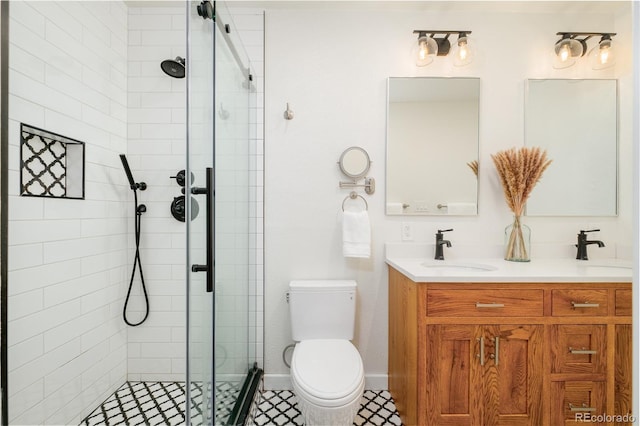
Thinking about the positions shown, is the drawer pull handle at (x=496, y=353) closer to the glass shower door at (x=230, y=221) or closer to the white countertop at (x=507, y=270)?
the white countertop at (x=507, y=270)

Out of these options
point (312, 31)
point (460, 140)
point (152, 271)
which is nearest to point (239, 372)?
point (152, 271)

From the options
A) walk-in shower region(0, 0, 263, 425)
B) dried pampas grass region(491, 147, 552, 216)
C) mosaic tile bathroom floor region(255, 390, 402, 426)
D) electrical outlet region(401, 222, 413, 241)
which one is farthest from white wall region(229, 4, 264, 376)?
dried pampas grass region(491, 147, 552, 216)

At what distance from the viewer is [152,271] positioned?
1.99 m

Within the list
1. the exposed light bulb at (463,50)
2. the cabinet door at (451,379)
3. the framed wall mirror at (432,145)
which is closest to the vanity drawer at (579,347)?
the cabinet door at (451,379)

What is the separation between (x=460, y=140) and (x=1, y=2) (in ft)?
7.42

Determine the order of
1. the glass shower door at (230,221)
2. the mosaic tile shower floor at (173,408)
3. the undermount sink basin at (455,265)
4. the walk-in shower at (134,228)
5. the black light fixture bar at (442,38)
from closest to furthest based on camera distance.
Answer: the walk-in shower at (134,228) < the glass shower door at (230,221) < the mosaic tile shower floor at (173,408) < the undermount sink basin at (455,265) < the black light fixture bar at (442,38)

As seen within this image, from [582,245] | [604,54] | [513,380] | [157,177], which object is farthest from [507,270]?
[157,177]

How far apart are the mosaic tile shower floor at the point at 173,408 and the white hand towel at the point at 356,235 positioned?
34.0 inches

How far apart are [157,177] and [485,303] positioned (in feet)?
6.49

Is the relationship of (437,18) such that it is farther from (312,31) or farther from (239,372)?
(239,372)

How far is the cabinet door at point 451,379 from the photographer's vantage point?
4.56ft

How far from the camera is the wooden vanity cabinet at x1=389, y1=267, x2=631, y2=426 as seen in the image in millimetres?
1394

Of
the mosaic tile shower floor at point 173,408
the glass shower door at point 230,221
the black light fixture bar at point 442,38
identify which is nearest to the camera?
the glass shower door at point 230,221

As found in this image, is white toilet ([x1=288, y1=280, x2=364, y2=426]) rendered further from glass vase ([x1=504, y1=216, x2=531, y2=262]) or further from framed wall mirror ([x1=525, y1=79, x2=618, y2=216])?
framed wall mirror ([x1=525, y1=79, x2=618, y2=216])
